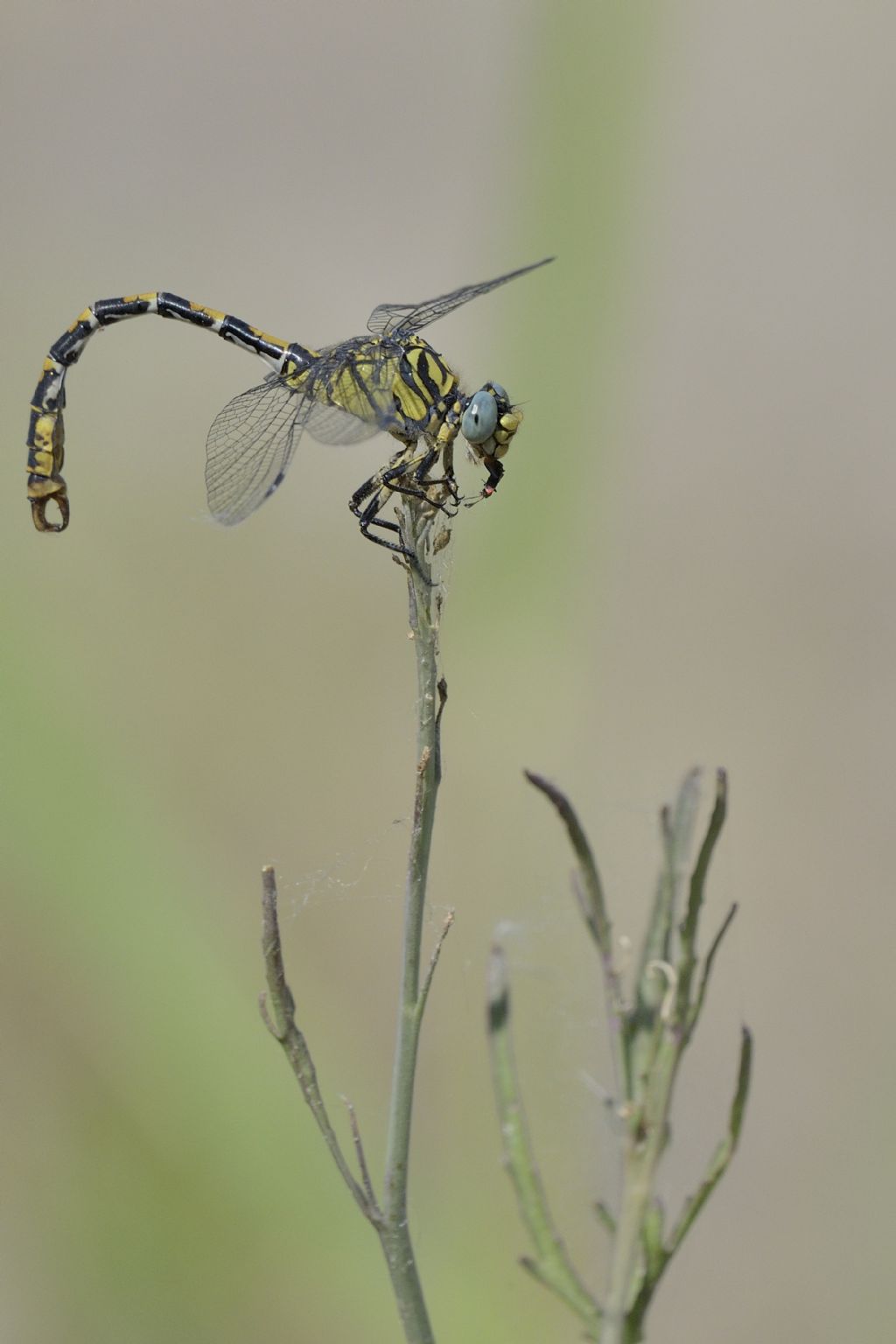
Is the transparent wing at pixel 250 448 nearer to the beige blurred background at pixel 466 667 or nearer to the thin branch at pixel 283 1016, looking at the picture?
the beige blurred background at pixel 466 667

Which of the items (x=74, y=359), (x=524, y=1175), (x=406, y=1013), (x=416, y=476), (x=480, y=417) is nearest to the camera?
(x=406, y=1013)

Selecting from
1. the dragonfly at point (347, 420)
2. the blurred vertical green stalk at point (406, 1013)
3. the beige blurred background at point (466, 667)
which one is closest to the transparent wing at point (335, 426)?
the dragonfly at point (347, 420)

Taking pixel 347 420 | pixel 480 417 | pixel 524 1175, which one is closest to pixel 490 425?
pixel 480 417

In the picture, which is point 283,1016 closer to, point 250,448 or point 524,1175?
point 524,1175

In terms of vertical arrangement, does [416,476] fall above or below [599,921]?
above

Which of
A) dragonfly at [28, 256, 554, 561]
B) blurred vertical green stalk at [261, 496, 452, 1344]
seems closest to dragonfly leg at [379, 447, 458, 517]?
dragonfly at [28, 256, 554, 561]

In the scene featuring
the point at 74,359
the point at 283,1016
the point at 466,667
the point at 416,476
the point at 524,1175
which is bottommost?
the point at 524,1175
